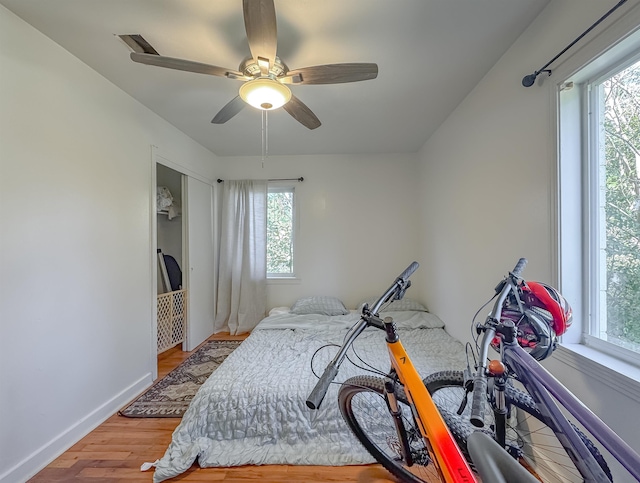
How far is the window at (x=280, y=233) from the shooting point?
148 inches

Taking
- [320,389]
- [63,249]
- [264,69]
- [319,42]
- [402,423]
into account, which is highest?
[319,42]

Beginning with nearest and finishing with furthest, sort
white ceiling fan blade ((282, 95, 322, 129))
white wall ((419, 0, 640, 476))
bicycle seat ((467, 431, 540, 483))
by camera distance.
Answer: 1. bicycle seat ((467, 431, 540, 483))
2. white wall ((419, 0, 640, 476))
3. white ceiling fan blade ((282, 95, 322, 129))

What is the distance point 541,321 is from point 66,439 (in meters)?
2.63

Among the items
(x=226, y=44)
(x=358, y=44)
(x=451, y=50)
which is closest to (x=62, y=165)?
(x=226, y=44)

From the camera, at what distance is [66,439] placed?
161 centimetres

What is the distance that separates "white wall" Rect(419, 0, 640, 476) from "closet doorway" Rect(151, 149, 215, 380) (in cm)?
281

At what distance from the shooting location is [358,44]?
1582 millimetres

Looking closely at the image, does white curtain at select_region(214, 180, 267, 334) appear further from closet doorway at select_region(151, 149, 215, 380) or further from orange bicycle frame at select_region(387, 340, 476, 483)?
orange bicycle frame at select_region(387, 340, 476, 483)

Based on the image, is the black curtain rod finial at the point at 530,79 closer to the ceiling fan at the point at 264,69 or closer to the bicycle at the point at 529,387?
the ceiling fan at the point at 264,69

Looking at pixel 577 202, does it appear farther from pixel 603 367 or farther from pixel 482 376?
pixel 482 376

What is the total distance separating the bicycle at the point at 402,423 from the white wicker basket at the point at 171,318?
2.32 metres

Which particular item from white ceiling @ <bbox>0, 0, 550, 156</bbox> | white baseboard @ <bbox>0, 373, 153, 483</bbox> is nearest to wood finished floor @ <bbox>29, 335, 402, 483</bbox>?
white baseboard @ <bbox>0, 373, 153, 483</bbox>

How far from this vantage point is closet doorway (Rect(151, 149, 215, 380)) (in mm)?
3008

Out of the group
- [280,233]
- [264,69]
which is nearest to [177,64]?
[264,69]
